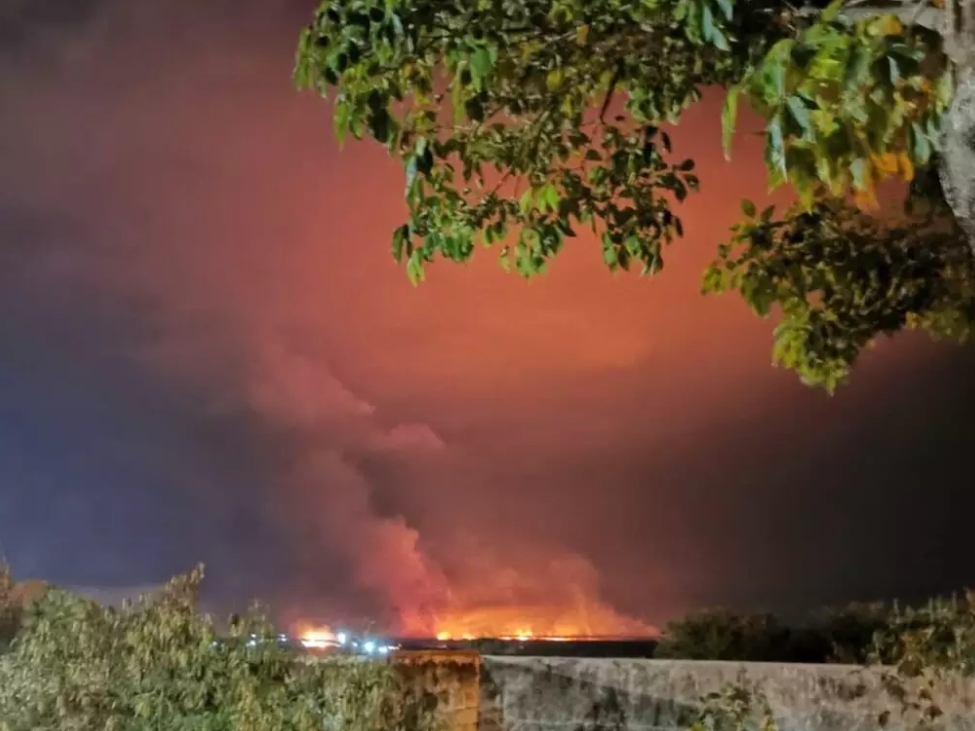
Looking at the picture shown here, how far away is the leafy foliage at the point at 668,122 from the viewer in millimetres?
2869

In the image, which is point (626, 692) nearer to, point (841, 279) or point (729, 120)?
point (841, 279)

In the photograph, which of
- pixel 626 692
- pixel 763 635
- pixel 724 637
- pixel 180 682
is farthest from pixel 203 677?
pixel 763 635

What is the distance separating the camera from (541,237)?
205 inches

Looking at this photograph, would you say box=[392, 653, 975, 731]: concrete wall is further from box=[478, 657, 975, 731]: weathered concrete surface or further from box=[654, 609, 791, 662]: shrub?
box=[654, 609, 791, 662]: shrub

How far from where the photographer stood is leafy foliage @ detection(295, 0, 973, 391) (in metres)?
2.87

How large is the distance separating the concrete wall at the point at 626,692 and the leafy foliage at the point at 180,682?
445 mm

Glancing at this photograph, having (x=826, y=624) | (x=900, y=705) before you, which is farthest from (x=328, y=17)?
(x=826, y=624)

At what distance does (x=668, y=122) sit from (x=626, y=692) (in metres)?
3.34

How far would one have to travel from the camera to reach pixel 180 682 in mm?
5836

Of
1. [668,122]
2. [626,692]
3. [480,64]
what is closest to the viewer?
[480,64]

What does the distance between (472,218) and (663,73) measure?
1.19 m

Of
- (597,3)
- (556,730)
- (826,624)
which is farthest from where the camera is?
(826,624)

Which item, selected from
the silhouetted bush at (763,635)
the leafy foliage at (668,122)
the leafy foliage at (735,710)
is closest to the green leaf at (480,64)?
the leafy foliage at (668,122)

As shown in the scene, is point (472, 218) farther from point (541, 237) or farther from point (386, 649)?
point (386, 649)
